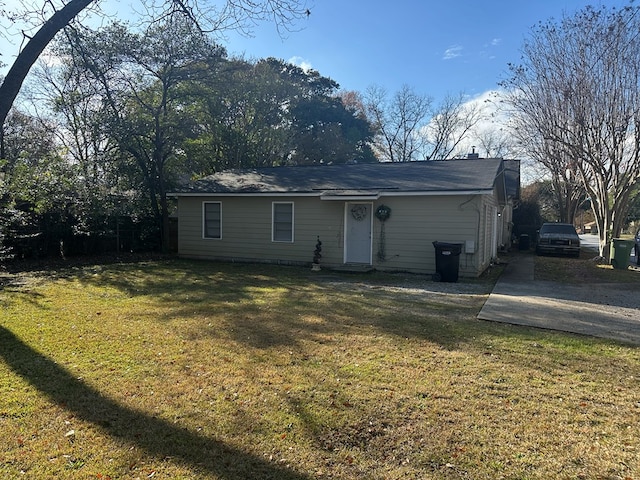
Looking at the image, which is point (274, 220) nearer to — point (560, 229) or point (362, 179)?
point (362, 179)

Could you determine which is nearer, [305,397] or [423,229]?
[305,397]

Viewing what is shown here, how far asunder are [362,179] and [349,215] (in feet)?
5.04

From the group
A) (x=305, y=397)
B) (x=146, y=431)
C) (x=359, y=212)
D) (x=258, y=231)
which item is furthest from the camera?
(x=258, y=231)

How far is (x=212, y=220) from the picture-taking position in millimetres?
13391

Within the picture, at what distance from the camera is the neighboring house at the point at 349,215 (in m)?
10.3

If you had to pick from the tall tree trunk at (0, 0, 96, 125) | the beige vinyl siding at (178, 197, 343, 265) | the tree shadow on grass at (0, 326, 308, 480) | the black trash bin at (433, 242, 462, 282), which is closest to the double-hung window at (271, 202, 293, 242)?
→ the beige vinyl siding at (178, 197, 343, 265)

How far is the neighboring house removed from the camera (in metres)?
10.3

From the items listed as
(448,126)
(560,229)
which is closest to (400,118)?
(448,126)

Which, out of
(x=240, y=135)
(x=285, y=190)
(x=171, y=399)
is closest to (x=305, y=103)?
(x=240, y=135)

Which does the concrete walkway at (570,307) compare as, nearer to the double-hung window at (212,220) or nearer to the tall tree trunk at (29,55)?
the tall tree trunk at (29,55)

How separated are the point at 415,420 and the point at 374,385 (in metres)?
0.64

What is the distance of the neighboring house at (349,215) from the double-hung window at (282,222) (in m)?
0.03

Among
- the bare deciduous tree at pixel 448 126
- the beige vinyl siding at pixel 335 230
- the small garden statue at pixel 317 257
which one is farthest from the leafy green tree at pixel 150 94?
the bare deciduous tree at pixel 448 126

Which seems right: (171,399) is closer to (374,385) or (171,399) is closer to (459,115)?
(374,385)
